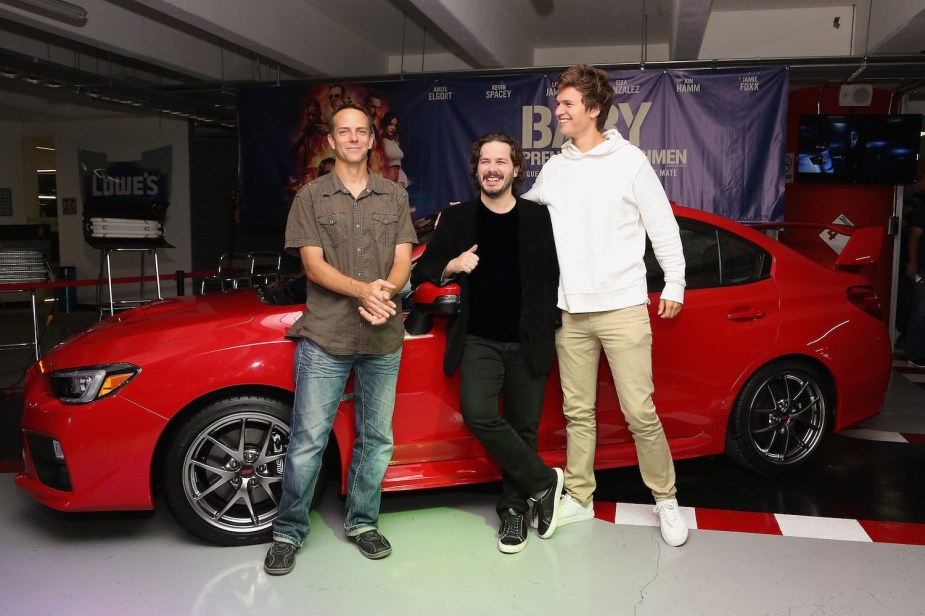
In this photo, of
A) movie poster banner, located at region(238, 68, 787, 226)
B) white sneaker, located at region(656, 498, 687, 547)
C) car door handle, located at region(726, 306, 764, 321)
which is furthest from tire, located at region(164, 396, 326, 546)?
movie poster banner, located at region(238, 68, 787, 226)

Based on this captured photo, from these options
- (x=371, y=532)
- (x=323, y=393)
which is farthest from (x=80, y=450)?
(x=371, y=532)

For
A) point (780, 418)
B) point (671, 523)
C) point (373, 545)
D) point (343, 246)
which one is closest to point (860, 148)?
point (780, 418)

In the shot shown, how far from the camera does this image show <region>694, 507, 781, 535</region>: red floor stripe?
9.85ft

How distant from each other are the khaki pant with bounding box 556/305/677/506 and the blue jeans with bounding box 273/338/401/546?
2.24 ft

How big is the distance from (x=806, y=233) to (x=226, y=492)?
682 centimetres

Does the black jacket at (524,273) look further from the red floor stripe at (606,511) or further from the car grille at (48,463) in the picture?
the car grille at (48,463)

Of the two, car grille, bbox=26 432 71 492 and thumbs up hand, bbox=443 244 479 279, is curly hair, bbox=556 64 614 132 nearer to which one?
thumbs up hand, bbox=443 244 479 279

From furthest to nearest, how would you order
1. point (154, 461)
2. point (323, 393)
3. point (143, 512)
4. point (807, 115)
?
point (807, 115) < point (143, 512) < point (154, 461) < point (323, 393)

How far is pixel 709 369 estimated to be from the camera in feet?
10.5

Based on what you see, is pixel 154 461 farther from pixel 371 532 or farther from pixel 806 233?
pixel 806 233

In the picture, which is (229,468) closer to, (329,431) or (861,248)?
(329,431)

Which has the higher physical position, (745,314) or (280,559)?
(745,314)

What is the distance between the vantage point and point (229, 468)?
2.74m

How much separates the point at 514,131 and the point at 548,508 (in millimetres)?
4360
